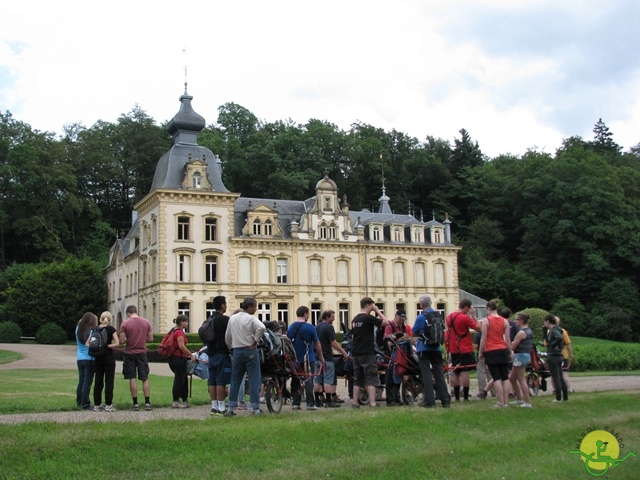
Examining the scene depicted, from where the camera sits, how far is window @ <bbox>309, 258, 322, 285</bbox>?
52.1 m

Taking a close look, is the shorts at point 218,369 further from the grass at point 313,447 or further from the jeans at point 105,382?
the jeans at point 105,382

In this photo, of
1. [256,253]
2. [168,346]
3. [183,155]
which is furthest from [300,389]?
[183,155]

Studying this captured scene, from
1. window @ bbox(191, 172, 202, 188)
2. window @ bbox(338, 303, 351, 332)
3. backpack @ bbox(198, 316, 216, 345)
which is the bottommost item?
backpack @ bbox(198, 316, 216, 345)

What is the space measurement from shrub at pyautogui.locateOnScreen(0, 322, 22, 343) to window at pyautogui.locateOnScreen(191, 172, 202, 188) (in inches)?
612

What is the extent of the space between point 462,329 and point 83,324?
7.61m

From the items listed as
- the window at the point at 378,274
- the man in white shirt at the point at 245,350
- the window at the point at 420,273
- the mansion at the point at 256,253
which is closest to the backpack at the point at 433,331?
the man in white shirt at the point at 245,350

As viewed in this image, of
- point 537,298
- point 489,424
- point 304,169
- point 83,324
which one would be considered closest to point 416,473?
point 489,424

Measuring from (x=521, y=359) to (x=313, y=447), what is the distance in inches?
234

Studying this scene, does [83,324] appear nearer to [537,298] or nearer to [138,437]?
[138,437]

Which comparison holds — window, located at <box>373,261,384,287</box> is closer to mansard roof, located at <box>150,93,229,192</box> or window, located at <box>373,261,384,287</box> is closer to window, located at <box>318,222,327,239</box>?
window, located at <box>318,222,327,239</box>

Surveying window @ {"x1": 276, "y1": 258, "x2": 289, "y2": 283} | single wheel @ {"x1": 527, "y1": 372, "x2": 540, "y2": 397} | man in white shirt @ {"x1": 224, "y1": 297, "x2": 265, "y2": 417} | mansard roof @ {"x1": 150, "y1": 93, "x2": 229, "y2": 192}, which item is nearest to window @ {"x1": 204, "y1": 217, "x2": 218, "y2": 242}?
mansard roof @ {"x1": 150, "y1": 93, "x2": 229, "y2": 192}

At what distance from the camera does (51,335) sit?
165 feet

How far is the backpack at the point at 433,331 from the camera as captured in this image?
13.7 metres

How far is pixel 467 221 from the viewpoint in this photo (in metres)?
78.4
